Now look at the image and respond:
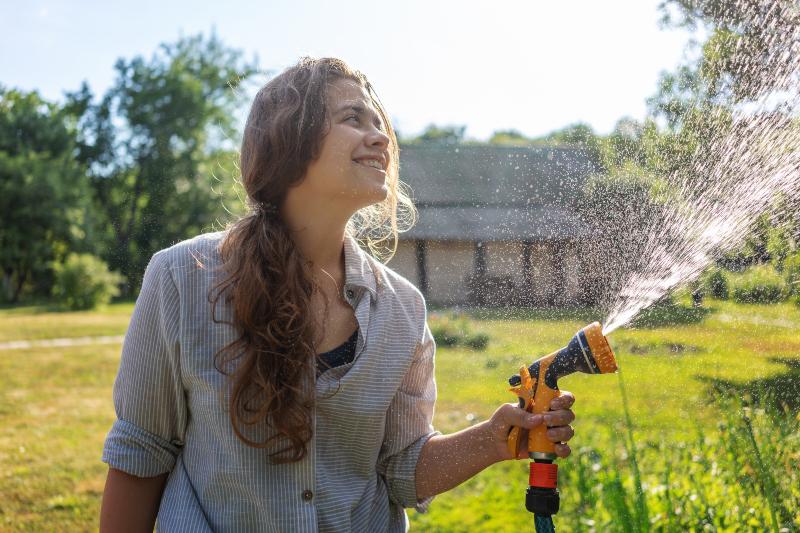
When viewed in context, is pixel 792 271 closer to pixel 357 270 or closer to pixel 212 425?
pixel 357 270

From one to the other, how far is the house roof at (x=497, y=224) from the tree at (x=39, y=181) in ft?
48.6

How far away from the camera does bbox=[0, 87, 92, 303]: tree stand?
17.5m

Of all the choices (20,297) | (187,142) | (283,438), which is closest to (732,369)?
(283,438)

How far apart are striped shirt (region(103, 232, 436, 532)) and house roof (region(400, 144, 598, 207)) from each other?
1.38 meters

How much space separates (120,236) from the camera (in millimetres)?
6484

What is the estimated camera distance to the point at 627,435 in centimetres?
339

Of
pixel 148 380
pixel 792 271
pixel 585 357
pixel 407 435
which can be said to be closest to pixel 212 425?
pixel 148 380

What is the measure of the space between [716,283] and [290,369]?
1.74 m

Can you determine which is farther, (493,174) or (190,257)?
(493,174)

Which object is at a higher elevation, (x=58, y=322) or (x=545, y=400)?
(x=545, y=400)

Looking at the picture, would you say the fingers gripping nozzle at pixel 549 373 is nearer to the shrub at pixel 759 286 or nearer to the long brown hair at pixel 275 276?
the long brown hair at pixel 275 276

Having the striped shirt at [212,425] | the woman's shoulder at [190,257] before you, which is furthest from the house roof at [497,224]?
the woman's shoulder at [190,257]

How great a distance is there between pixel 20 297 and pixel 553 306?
2096cm

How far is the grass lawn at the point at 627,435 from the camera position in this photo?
2.48 meters
